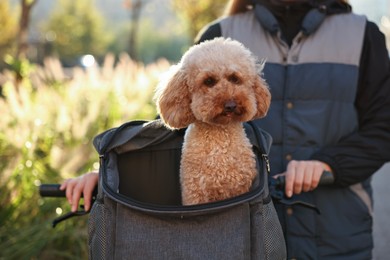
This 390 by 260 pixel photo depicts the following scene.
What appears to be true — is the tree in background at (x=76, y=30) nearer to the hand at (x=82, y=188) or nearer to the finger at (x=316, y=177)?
the hand at (x=82, y=188)

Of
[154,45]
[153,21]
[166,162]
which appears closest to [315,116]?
[166,162]

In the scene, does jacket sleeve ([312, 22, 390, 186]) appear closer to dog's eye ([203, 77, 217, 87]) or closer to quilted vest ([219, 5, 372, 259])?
quilted vest ([219, 5, 372, 259])

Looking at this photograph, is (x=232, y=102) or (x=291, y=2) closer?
(x=232, y=102)

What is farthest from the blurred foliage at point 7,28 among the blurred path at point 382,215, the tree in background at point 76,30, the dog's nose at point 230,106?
the dog's nose at point 230,106

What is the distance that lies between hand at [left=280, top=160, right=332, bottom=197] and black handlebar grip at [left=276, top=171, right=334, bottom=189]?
1 centimetres

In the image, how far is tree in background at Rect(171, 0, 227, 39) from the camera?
1997 centimetres

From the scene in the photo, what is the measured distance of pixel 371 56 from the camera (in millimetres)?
2479

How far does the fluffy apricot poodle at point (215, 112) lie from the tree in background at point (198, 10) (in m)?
17.7

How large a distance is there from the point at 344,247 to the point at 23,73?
18.5ft

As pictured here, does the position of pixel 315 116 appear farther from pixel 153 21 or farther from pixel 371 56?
pixel 153 21

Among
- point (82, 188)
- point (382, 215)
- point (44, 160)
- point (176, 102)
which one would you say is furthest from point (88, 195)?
point (382, 215)

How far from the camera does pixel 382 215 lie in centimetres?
588

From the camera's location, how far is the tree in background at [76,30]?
4988cm

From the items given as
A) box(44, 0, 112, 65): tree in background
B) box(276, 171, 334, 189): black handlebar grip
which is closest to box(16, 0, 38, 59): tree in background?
box(276, 171, 334, 189): black handlebar grip
